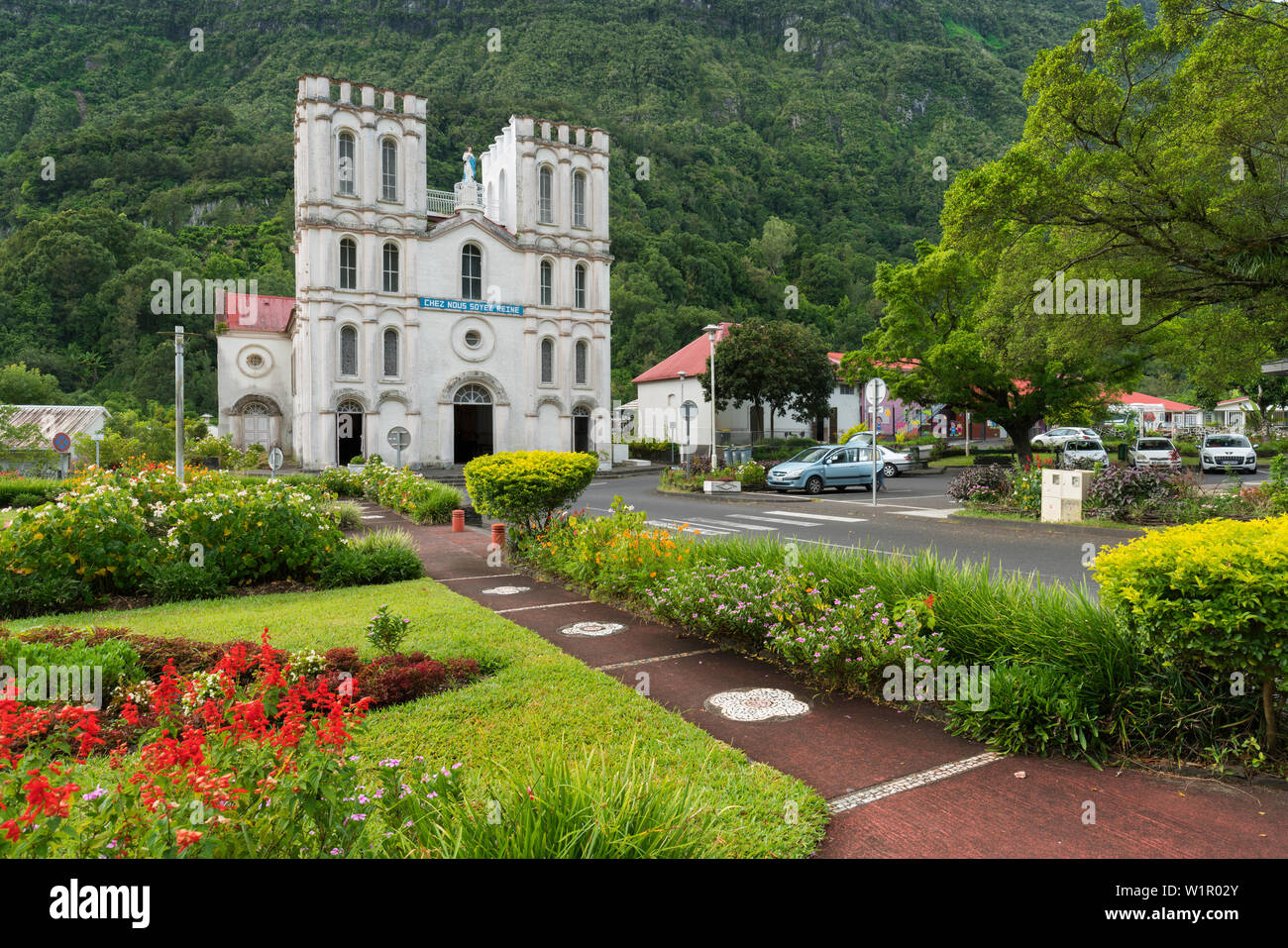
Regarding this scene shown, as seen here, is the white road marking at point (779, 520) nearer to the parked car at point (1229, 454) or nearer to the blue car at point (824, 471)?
the blue car at point (824, 471)

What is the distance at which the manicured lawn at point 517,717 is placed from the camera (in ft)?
12.3

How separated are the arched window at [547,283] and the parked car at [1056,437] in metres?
28.4

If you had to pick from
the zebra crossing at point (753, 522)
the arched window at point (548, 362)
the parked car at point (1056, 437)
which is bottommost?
the zebra crossing at point (753, 522)

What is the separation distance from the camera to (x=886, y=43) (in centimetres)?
13850

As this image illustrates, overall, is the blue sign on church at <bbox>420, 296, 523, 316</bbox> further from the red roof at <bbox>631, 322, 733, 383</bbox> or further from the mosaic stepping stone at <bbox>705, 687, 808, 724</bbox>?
the mosaic stepping stone at <bbox>705, 687, 808, 724</bbox>

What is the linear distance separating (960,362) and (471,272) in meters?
28.7

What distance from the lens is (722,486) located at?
2798 centimetres

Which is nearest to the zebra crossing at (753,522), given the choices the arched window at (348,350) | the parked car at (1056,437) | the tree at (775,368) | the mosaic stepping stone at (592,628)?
the mosaic stepping stone at (592,628)

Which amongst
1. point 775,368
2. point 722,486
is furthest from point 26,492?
point 775,368

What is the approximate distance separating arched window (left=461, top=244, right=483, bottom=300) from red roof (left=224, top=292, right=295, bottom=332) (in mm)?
12576

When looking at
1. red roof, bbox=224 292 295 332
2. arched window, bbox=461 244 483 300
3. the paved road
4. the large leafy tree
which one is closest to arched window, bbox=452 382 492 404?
arched window, bbox=461 244 483 300
